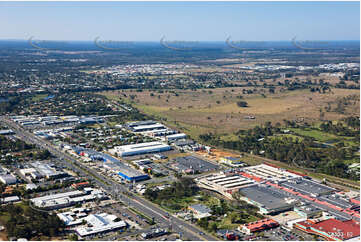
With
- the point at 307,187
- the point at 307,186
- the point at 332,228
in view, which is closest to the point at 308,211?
the point at 332,228

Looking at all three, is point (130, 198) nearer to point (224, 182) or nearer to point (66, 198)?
point (66, 198)

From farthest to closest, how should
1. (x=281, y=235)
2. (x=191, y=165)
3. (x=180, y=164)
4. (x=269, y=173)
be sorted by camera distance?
1. (x=180, y=164)
2. (x=191, y=165)
3. (x=269, y=173)
4. (x=281, y=235)

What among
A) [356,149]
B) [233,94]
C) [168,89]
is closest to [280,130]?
[356,149]

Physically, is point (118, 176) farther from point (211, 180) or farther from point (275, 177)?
point (275, 177)

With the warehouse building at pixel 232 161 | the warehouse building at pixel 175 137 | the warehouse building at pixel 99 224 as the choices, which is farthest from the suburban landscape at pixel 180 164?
the warehouse building at pixel 175 137

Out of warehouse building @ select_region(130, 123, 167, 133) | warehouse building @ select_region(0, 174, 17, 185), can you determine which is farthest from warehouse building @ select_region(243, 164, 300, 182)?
warehouse building @ select_region(0, 174, 17, 185)
